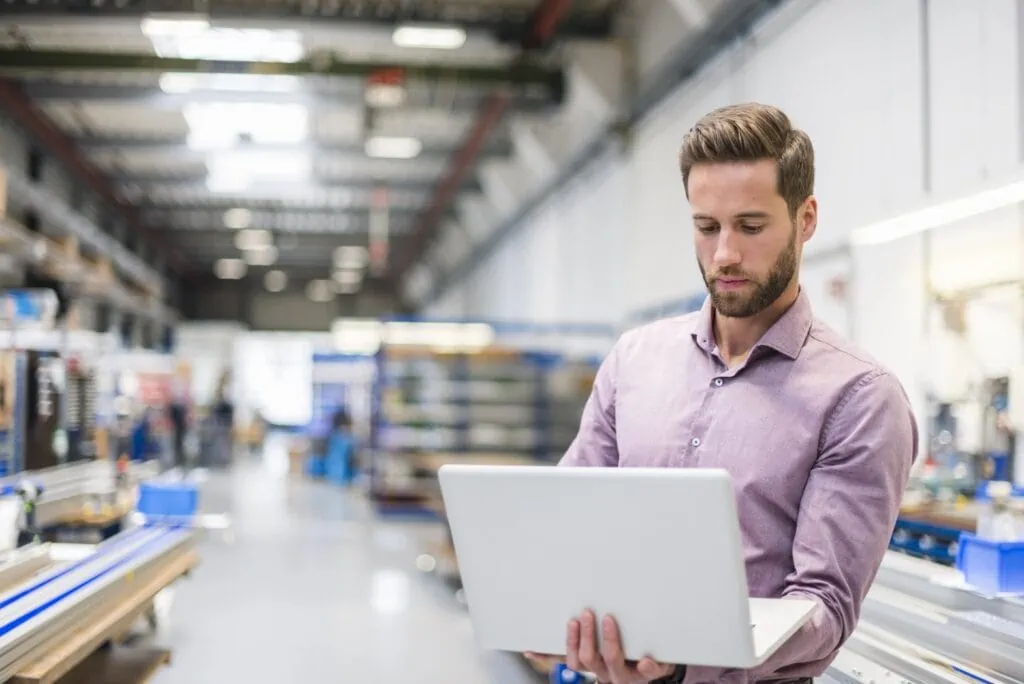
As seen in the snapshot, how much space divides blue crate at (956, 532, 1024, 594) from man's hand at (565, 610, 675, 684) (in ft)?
6.53

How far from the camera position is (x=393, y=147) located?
548 inches

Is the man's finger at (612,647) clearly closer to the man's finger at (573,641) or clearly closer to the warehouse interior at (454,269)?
the man's finger at (573,641)

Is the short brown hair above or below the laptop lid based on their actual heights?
above

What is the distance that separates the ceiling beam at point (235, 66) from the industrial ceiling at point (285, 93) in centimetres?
2

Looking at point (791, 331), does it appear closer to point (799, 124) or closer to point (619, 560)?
point (619, 560)

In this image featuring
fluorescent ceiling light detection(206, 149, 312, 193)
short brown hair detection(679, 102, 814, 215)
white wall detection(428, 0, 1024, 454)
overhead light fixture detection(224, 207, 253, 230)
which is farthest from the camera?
overhead light fixture detection(224, 207, 253, 230)

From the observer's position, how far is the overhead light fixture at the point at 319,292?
29.7 m

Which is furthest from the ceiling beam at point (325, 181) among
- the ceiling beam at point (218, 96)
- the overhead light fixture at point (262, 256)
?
the overhead light fixture at point (262, 256)

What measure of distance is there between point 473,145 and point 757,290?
489 inches

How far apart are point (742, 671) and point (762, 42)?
6.51m

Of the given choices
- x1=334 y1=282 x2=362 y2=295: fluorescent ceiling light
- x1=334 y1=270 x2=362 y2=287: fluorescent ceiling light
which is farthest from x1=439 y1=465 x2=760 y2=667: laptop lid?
x1=334 y1=282 x2=362 y2=295: fluorescent ceiling light

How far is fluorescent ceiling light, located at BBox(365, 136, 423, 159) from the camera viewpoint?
13.6 metres

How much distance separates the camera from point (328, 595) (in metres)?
7.64

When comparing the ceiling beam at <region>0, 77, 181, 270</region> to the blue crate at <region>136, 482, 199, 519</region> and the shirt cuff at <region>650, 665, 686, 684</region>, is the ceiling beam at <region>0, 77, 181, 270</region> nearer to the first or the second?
the blue crate at <region>136, 482, 199, 519</region>
